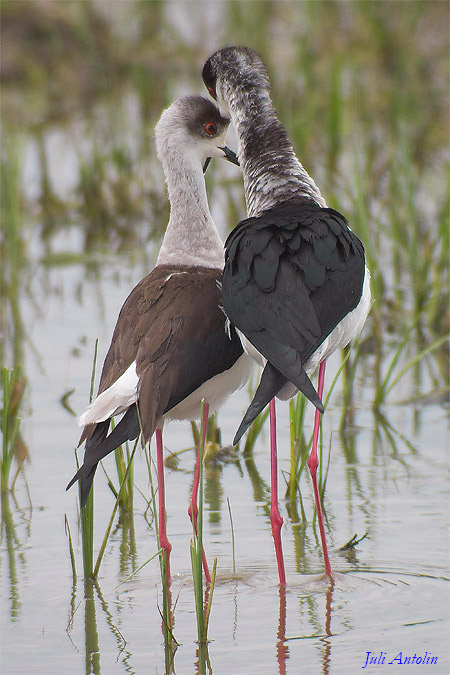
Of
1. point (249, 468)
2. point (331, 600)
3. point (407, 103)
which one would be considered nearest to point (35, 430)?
point (249, 468)

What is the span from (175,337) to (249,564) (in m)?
0.75

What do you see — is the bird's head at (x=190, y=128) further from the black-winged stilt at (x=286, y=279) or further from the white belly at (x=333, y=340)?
the white belly at (x=333, y=340)

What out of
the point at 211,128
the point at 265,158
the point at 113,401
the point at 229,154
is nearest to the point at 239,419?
the point at 229,154

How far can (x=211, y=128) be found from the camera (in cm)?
429

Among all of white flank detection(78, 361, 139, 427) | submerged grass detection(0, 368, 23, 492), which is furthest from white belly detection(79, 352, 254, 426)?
submerged grass detection(0, 368, 23, 492)

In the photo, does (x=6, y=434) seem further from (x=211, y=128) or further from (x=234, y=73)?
(x=234, y=73)

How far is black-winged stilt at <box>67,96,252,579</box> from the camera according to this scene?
3529 mm

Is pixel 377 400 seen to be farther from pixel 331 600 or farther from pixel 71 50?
pixel 71 50

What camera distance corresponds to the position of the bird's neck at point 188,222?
4.09 metres

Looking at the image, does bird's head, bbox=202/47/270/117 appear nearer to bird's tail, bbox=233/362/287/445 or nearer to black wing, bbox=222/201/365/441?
black wing, bbox=222/201/365/441

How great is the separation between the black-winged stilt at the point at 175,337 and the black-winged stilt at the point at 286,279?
0.17m

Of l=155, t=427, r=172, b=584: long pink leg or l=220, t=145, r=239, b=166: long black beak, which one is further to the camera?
l=220, t=145, r=239, b=166: long black beak

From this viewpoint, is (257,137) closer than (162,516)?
No

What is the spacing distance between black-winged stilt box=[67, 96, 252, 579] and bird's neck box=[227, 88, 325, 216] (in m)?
0.23
